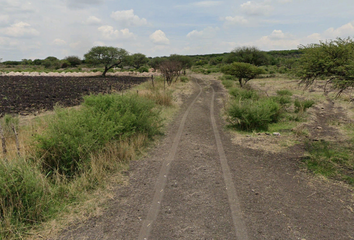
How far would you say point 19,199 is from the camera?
3691mm

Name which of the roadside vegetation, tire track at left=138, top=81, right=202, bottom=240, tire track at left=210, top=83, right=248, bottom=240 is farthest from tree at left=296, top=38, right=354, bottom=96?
tire track at left=138, top=81, right=202, bottom=240

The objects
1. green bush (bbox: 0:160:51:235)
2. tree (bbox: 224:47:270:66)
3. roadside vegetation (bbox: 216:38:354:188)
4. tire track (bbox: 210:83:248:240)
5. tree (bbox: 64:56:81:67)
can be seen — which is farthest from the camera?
tree (bbox: 64:56:81:67)

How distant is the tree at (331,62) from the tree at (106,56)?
3662 cm

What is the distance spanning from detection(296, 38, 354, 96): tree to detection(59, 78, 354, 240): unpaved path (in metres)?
2.58

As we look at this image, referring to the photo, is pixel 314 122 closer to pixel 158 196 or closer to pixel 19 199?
pixel 158 196

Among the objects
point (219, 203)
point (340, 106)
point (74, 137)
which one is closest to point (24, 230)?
point (74, 137)

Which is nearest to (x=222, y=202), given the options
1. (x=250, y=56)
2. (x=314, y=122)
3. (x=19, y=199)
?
(x=19, y=199)

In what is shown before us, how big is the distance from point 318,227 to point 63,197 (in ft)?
14.2

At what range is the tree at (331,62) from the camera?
23.0ft

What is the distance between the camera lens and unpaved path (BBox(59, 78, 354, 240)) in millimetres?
3645

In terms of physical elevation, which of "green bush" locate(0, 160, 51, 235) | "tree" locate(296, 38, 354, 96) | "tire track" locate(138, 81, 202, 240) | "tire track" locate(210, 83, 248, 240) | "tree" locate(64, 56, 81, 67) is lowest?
"tire track" locate(210, 83, 248, 240)

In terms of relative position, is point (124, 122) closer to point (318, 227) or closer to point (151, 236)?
point (151, 236)

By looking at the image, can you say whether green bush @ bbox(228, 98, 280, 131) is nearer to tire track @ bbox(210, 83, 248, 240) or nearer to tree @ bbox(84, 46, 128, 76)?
tire track @ bbox(210, 83, 248, 240)

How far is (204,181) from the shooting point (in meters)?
5.30
